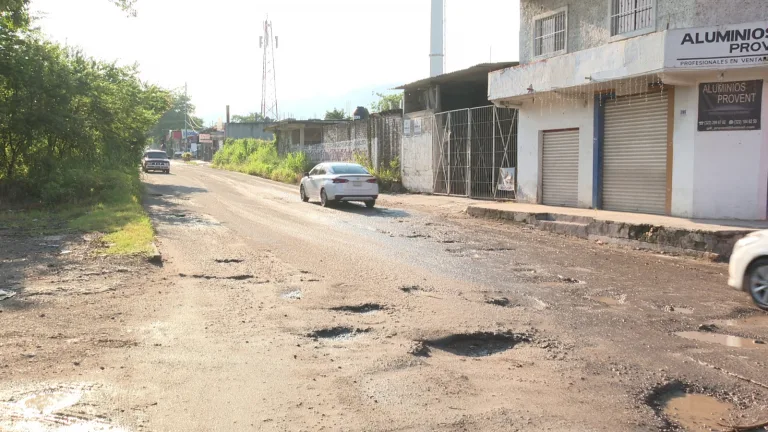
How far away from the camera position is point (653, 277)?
354 inches

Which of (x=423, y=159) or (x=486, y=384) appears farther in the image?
(x=423, y=159)

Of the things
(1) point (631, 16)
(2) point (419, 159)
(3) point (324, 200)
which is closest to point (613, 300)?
(1) point (631, 16)

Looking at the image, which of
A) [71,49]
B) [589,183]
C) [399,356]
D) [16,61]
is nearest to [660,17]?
[589,183]

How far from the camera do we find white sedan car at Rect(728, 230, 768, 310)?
7.16 meters

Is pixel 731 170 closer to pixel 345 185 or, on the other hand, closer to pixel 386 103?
pixel 345 185

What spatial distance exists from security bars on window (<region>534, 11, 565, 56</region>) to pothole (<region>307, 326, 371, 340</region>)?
47.2 feet

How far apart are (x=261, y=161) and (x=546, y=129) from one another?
29663mm

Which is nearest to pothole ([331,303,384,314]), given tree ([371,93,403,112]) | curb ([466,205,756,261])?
curb ([466,205,756,261])

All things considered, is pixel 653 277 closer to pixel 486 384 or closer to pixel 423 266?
pixel 423 266

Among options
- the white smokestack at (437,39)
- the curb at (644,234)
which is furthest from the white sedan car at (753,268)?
the white smokestack at (437,39)

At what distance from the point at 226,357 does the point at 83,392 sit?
1.14 meters

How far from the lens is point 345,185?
63.7ft

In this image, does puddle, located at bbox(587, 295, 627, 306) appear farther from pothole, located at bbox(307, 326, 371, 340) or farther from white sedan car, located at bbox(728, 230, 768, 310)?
pothole, located at bbox(307, 326, 371, 340)

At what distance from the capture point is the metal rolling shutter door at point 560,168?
18078 millimetres
